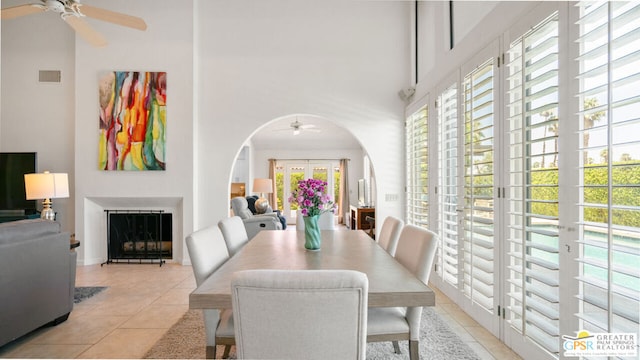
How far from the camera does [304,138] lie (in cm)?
1005

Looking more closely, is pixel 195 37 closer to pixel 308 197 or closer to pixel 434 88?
pixel 434 88

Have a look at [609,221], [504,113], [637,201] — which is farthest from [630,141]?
[504,113]

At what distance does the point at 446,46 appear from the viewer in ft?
11.7

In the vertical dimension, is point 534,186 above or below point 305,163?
below

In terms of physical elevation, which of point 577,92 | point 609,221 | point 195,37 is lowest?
point 609,221

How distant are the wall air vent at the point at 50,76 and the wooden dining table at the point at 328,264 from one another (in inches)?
173

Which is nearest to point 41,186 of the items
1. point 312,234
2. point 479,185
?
point 312,234

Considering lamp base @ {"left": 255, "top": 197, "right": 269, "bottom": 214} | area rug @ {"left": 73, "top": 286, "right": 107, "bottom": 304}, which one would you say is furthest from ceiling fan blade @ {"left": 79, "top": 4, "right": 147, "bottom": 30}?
lamp base @ {"left": 255, "top": 197, "right": 269, "bottom": 214}

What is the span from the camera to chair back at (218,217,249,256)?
8.25 ft

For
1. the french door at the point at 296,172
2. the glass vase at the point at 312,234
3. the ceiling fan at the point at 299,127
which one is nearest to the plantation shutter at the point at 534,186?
the glass vase at the point at 312,234

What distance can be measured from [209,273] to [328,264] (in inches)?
25.6

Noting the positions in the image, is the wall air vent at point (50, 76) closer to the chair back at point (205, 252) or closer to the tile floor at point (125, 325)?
the tile floor at point (125, 325)

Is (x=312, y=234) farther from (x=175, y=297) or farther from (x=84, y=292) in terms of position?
(x=84, y=292)

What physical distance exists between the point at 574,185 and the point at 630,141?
37 centimetres
